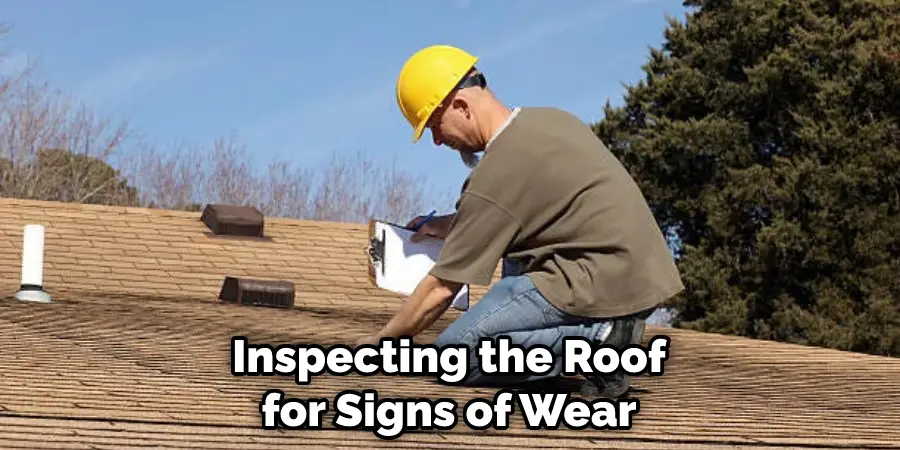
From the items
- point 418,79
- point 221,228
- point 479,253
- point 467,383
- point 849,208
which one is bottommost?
point 467,383

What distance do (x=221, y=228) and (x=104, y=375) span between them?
34.1 ft

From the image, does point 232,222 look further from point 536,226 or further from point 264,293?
point 536,226

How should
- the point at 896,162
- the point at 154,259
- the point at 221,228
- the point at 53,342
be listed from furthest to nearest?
the point at 896,162 < the point at 221,228 < the point at 154,259 < the point at 53,342

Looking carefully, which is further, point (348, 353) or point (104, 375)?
point (348, 353)

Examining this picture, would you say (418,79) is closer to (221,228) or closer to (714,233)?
(221,228)

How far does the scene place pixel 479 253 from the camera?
16.0ft

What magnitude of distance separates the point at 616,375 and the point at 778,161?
A: 2370cm

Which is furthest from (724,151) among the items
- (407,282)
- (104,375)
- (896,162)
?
(104,375)

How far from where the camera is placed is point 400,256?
6.59m

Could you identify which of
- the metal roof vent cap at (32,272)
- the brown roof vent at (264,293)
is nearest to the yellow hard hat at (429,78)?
the metal roof vent cap at (32,272)

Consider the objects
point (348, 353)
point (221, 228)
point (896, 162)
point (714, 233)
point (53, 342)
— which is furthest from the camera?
point (714, 233)

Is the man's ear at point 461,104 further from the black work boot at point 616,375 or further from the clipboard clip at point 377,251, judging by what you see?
the clipboard clip at point 377,251

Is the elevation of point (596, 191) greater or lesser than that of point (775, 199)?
lesser

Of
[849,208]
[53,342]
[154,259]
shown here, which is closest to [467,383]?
[53,342]
